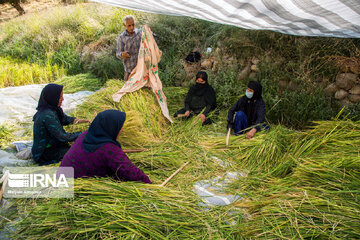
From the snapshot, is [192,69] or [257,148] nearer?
[257,148]

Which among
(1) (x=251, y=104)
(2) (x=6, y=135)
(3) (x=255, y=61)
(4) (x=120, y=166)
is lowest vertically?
(2) (x=6, y=135)

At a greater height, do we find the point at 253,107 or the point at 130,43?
the point at 130,43

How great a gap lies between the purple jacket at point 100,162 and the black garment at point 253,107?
1.83m

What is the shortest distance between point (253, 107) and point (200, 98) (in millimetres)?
891

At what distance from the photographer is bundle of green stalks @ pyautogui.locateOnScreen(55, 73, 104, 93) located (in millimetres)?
5133

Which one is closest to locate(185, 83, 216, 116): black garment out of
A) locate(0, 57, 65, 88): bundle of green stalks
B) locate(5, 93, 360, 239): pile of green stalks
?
locate(5, 93, 360, 239): pile of green stalks

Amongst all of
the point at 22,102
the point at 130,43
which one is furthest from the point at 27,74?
the point at 130,43

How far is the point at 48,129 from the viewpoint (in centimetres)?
267

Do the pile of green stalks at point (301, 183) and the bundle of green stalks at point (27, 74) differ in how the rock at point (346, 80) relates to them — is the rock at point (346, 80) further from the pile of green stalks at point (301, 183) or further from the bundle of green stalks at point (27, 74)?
the bundle of green stalks at point (27, 74)

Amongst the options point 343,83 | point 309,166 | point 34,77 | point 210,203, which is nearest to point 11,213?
point 210,203

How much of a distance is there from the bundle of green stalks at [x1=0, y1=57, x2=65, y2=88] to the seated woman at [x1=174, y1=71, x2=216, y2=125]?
3514mm

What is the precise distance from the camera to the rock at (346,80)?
3.42m

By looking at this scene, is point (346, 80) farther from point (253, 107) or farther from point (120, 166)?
point (120, 166)

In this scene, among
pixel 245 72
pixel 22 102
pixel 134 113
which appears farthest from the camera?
pixel 245 72
